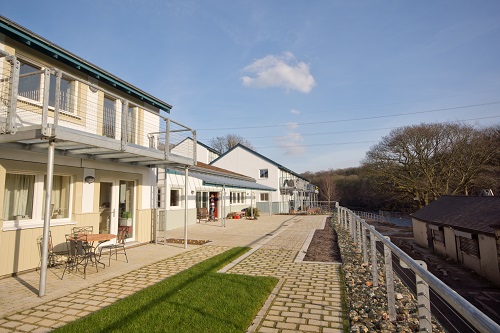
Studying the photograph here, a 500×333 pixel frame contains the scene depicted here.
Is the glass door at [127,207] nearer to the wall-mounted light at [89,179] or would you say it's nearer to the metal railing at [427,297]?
the wall-mounted light at [89,179]

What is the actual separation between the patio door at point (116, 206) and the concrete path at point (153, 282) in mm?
1153

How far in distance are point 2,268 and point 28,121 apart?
10.8ft

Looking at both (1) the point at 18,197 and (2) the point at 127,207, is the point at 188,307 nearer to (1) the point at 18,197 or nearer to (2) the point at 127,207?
(1) the point at 18,197

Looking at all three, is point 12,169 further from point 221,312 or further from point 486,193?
point 486,193

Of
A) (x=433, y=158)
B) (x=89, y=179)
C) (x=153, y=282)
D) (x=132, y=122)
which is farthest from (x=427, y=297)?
(x=433, y=158)

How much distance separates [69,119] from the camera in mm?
7863

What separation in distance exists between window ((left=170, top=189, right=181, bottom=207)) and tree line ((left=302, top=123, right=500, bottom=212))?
2613 cm

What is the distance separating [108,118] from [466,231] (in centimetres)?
1842

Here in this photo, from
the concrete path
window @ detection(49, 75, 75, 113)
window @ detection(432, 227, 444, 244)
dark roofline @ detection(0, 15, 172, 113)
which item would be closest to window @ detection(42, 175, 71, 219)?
the concrete path

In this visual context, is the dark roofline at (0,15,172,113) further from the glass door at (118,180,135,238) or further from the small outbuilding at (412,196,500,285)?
the small outbuilding at (412,196,500,285)

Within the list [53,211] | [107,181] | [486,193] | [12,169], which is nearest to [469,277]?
[486,193]

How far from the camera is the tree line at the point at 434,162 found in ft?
95.1

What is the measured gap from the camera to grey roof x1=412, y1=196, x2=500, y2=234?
1497cm

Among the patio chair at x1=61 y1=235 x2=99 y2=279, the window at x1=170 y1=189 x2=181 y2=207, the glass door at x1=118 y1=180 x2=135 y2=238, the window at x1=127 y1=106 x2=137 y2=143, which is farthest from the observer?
the window at x1=170 y1=189 x2=181 y2=207
